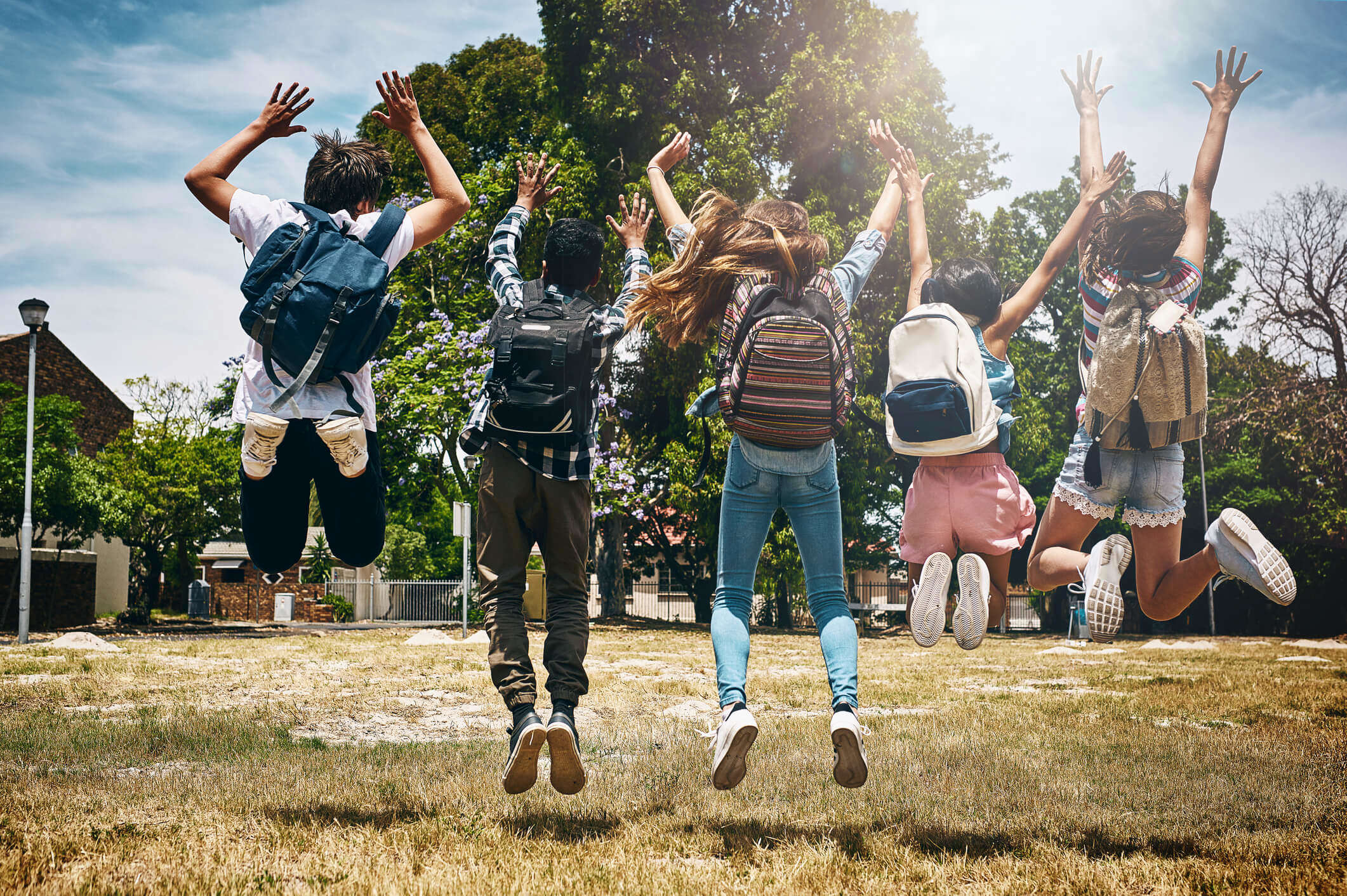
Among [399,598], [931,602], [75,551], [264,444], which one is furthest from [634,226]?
[399,598]

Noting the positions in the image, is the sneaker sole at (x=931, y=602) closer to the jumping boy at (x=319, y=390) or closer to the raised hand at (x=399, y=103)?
the jumping boy at (x=319, y=390)

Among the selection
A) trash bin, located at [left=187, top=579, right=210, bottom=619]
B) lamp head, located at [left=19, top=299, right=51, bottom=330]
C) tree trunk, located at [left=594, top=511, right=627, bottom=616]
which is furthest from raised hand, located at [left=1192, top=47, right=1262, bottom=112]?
trash bin, located at [left=187, top=579, right=210, bottom=619]

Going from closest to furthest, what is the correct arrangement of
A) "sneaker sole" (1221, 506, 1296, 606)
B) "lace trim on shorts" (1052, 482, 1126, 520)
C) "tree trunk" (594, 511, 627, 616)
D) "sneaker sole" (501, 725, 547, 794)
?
1. "sneaker sole" (501, 725, 547, 794)
2. "sneaker sole" (1221, 506, 1296, 606)
3. "lace trim on shorts" (1052, 482, 1126, 520)
4. "tree trunk" (594, 511, 627, 616)

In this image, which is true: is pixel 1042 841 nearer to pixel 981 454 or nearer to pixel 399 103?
pixel 981 454

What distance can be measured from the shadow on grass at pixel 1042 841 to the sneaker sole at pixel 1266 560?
→ 156cm

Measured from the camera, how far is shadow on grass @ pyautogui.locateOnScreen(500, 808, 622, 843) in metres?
5.18

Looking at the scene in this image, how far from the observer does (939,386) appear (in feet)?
16.2

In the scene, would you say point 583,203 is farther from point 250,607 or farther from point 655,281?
point 250,607

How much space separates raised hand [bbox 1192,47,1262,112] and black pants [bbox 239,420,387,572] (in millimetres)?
4801

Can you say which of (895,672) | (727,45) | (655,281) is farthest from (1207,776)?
(727,45)

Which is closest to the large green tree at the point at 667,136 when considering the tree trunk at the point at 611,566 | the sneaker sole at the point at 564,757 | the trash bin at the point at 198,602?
the tree trunk at the point at 611,566

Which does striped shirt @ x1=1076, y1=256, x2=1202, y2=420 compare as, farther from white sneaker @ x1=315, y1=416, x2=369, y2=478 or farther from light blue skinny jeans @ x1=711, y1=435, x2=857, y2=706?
white sneaker @ x1=315, y1=416, x2=369, y2=478

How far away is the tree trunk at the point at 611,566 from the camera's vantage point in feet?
95.6

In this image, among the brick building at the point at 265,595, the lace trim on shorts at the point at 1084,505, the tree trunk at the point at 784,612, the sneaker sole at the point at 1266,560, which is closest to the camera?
the sneaker sole at the point at 1266,560
